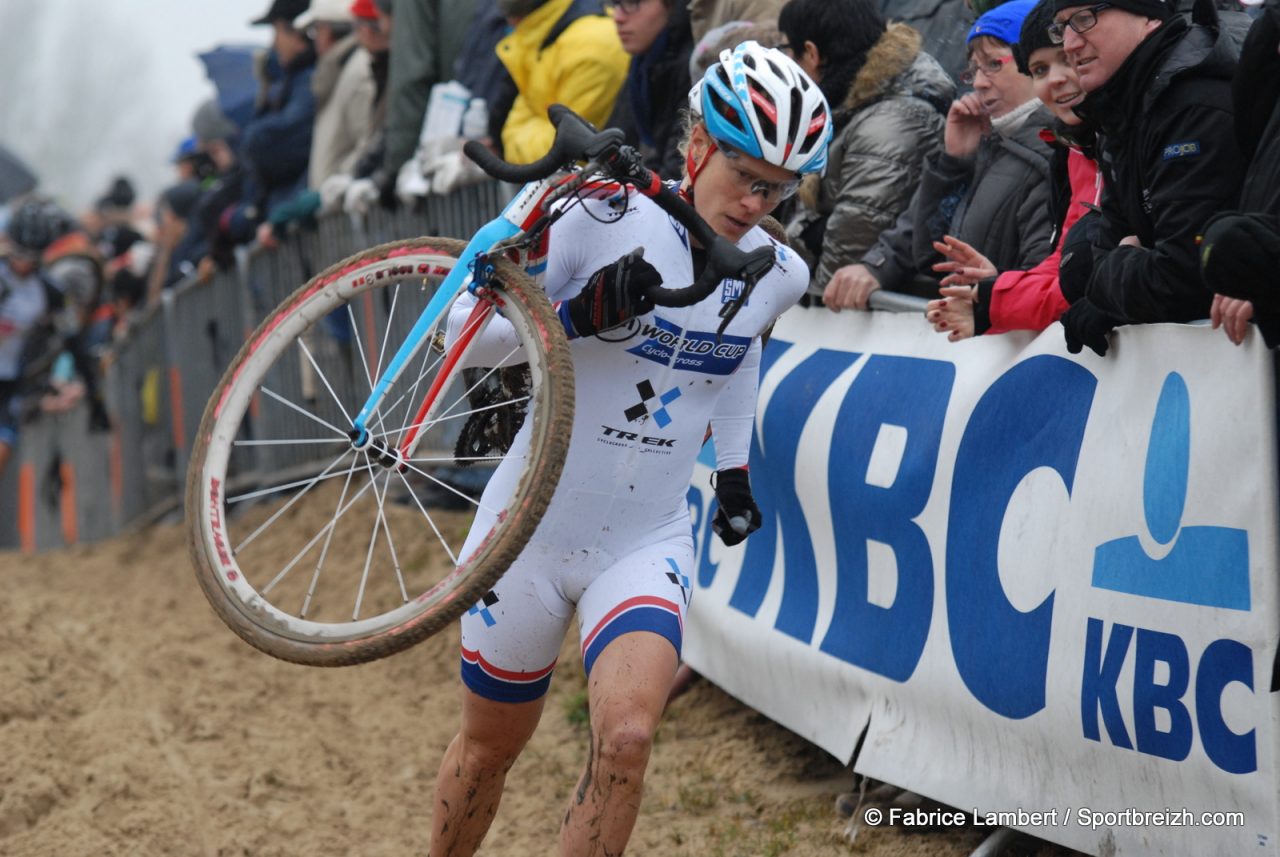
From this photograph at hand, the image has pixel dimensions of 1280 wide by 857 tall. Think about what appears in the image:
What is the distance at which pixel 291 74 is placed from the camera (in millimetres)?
12703

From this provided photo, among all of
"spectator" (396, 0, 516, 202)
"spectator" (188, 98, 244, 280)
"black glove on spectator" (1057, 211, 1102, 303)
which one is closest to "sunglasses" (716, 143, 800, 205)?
"black glove on spectator" (1057, 211, 1102, 303)

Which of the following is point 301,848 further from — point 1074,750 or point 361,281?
point 1074,750

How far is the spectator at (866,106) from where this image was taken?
6.23 m

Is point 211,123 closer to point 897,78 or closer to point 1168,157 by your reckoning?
point 897,78

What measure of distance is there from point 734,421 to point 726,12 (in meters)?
3.06

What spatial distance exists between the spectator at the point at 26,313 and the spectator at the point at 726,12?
10.6 m

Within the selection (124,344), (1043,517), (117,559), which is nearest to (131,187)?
(124,344)

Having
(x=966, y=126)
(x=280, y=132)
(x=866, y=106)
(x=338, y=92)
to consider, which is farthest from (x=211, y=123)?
(x=966, y=126)

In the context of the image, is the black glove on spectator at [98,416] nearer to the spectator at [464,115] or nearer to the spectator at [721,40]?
the spectator at [464,115]

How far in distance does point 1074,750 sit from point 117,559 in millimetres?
11060

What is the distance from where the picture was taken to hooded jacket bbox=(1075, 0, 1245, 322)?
4168 millimetres

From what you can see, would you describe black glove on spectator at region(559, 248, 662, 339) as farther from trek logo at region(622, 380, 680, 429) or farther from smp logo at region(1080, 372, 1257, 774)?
smp logo at region(1080, 372, 1257, 774)

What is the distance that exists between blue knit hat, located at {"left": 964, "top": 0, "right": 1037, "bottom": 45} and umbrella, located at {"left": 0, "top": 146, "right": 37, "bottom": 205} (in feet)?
60.6

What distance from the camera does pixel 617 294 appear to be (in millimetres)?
4004
